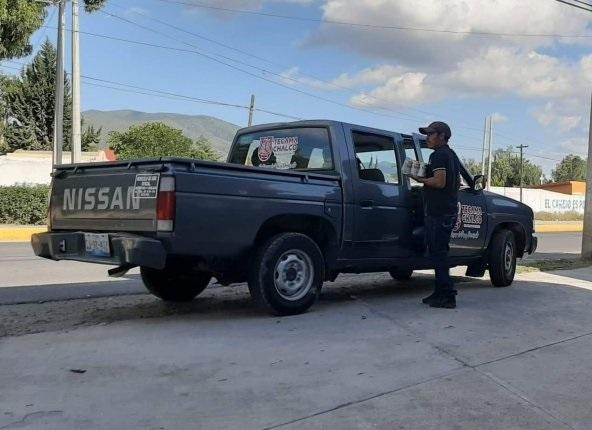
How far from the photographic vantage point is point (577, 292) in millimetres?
7465

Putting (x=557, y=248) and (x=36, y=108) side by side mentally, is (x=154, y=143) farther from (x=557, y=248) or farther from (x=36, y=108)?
(x=557, y=248)

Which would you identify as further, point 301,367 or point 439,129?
point 439,129

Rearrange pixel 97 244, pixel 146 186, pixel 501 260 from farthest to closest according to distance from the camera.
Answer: pixel 501 260, pixel 97 244, pixel 146 186

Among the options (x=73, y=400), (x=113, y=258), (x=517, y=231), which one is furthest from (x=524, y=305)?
(x=73, y=400)

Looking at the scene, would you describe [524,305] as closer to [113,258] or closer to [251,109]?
[113,258]

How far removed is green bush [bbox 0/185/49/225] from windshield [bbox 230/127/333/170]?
15.7 metres

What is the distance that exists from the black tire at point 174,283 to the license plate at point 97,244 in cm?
94

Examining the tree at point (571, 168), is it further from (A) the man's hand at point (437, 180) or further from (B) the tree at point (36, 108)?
(A) the man's hand at point (437, 180)

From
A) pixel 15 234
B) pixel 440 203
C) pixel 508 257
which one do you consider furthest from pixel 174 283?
pixel 15 234

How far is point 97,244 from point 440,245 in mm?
3243

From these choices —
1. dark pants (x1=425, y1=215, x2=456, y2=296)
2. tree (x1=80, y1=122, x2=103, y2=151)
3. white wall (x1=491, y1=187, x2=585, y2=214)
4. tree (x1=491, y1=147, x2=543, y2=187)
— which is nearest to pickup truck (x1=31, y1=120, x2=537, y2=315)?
dark pants (x1=425, y1=215, x2=456, y2=296)

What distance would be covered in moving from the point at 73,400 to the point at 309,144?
141 inches

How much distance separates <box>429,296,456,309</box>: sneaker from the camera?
20.6 feet

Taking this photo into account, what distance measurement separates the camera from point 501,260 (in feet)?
26.0
